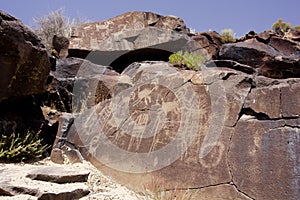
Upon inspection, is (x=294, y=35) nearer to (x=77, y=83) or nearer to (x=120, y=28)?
(x=120, y=28)

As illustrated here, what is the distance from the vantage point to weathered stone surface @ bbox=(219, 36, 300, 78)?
697cm

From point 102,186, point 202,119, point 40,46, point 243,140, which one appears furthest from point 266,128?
point 40,46

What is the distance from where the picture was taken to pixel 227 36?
982 cm

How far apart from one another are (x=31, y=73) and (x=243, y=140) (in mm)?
3488

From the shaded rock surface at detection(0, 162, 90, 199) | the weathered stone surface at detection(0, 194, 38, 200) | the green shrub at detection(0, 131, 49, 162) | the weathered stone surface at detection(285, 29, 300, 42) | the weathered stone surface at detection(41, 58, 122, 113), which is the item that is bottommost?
the weathered stone surface at detection(0, 194, 38, 200)

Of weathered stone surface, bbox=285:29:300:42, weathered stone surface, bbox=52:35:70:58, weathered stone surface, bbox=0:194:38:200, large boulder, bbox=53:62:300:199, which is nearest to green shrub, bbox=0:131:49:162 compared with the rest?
large boulder, bbox=53:62:300:199

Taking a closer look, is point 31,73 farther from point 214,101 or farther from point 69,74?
point 214,101

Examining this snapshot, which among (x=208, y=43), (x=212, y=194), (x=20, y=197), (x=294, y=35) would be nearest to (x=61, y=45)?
(x=208, y=43)

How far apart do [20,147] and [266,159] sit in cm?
340

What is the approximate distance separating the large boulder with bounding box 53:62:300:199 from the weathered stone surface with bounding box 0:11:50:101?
113 centimetres

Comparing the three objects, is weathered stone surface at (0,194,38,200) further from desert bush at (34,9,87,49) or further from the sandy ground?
desert bush at (34,9,87,49)

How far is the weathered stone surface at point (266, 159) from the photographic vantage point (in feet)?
9.54

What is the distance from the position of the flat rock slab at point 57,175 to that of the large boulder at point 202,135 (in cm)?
48

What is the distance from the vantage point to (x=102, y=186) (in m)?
3.98
